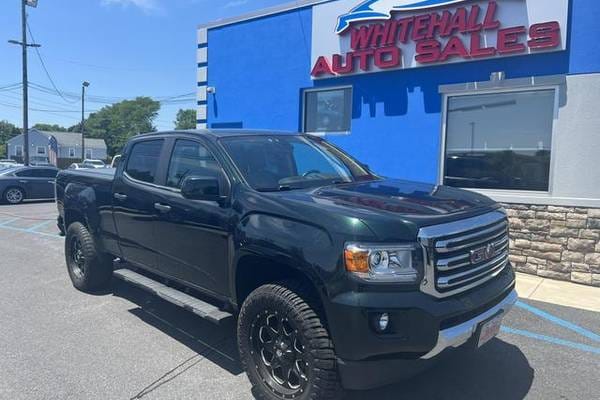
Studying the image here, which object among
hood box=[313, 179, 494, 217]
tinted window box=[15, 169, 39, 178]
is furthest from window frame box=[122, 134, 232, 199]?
tinted window box=[15, 169, 39, 178]

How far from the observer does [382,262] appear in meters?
2.80

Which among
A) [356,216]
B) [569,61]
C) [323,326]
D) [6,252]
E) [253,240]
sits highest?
[569,61]

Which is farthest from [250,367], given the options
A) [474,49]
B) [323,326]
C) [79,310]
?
[474,49]

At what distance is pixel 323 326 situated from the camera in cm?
295

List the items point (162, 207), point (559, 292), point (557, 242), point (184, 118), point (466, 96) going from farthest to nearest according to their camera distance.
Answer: point (184, 118)
point (466, 96)
point (557, 242)
point (559, 292)
point (162, 207)

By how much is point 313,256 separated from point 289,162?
144 centimetres

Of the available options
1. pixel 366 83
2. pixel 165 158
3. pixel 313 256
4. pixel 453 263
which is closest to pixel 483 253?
pixel 453 263

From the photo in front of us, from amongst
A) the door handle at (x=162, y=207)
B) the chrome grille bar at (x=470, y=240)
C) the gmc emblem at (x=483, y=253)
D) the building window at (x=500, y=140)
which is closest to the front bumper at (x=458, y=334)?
the gmc emblem at (x=483, y=253)

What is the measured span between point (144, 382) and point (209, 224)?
1.28m

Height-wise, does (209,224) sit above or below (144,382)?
above

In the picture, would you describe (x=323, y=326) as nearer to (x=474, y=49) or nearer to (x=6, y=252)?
(x=474, y=49)

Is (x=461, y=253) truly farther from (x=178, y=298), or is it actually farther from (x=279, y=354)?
(x=178, y=298)

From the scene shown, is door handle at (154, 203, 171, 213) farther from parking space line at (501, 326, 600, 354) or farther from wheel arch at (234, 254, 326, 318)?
parking space line at (501, 326, 600, 354)

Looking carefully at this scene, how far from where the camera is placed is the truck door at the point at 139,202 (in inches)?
179
